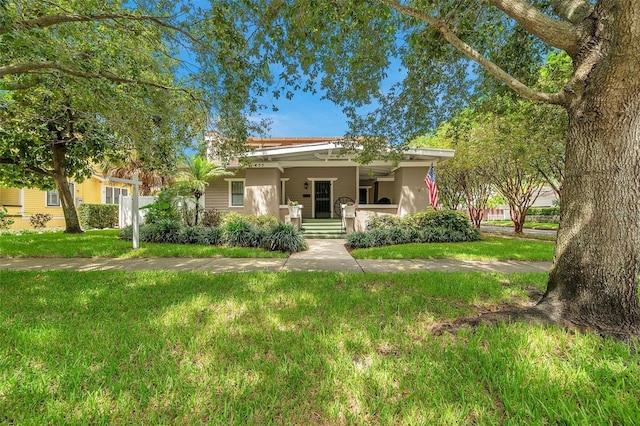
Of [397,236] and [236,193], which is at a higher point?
[236,193]

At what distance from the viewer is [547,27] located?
2.68 metres

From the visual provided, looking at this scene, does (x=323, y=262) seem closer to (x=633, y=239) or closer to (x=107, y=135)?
(x=633, y=239)

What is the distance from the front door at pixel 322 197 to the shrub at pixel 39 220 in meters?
15.8

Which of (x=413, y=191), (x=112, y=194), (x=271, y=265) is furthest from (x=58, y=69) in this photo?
(x=112, y=194)

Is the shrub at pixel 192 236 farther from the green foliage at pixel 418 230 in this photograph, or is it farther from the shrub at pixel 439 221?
the shrub at pixel 439 221

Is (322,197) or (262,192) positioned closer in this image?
(262,192)

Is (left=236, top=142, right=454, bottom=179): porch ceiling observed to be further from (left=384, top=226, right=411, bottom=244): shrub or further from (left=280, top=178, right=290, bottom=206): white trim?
(left=384, top=226, right=411, bottom=244): shrub

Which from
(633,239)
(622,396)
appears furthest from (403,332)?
(633,239)

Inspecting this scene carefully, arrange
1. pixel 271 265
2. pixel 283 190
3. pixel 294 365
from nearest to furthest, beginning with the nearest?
pixel 294 365 < pixel 271 265 < pixel 283 190

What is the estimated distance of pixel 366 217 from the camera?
9.98 meters

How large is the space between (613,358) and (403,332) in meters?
1.56

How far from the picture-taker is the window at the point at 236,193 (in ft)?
43.9

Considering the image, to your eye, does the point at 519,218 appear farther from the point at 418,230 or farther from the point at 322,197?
the point at 322,197

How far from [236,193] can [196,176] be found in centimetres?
252
